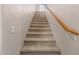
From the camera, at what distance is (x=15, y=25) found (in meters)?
2.07

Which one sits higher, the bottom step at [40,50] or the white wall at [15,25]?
the white wall at [15,25]

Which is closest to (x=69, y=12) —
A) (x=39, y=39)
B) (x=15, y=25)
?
(x=39, y=39)

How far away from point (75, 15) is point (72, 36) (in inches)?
9.4

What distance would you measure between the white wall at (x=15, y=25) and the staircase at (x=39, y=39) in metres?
0.06

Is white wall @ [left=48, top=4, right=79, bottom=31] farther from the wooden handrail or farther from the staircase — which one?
the staircase

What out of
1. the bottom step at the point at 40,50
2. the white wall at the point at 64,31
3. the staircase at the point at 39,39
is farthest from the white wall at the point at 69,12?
the bottom step at the point at 40,50

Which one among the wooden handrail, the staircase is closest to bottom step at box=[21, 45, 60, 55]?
the staircase

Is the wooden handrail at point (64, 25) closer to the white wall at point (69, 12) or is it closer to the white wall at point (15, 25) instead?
the white wall at point (69, 12)

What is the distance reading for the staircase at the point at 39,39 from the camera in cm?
205

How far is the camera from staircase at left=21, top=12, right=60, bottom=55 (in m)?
2.05

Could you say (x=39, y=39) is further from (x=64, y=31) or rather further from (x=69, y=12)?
(x=69, y=12)

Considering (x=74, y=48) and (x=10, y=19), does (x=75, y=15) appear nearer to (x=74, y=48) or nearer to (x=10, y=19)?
(x=74, y=48)

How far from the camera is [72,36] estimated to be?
2049 millimetres
